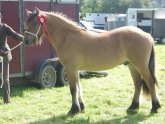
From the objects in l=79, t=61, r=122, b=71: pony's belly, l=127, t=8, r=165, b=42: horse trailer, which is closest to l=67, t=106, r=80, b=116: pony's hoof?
l=79, t=61, r=122, b=71: pony's belly

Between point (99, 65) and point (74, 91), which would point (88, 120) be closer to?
point (74, 91)

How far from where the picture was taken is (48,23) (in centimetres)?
802

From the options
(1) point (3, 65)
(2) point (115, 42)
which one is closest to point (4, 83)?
(1) point (3, 65)

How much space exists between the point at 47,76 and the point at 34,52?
75cm

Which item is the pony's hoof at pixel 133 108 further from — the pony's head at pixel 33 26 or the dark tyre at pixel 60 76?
the dark tyre at pixel 60 76

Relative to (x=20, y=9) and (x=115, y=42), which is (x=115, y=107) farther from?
(x=20, y=9)

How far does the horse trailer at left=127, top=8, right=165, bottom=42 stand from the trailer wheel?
1934 cm

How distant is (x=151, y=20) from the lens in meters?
30.3

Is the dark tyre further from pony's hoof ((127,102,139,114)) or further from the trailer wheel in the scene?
pony's hoof ((127,102,139,114))

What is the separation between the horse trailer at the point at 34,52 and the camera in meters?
9.91

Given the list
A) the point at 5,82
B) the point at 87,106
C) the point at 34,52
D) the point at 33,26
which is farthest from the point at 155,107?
the point at 34,52

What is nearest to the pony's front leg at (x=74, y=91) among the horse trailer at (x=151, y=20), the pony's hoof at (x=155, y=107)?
the pony's hoof at (x=155, y=107)

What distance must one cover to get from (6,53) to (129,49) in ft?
8.73

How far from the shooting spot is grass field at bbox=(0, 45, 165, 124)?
7.62m
